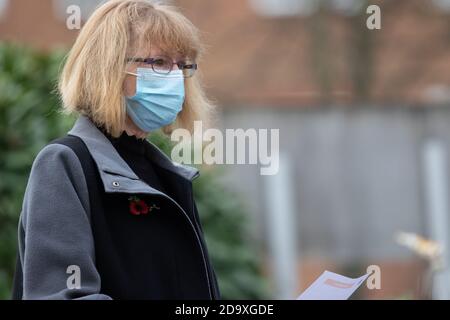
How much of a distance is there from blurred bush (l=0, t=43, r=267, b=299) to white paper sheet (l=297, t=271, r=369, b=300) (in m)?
2.75

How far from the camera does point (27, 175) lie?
20.7ft

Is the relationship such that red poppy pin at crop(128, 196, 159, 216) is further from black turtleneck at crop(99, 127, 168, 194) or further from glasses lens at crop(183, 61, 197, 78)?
glasses lens at crop(183, 61, 197, 78)

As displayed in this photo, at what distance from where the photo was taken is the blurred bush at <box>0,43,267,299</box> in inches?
246

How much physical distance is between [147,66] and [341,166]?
732cm

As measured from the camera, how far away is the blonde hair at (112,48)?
272 cm

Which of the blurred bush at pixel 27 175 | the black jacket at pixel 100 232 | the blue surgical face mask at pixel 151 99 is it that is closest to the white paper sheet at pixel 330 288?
the black jacket at pixel 100 232

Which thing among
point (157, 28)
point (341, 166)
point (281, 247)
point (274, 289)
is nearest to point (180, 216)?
Result: point (157, 28)

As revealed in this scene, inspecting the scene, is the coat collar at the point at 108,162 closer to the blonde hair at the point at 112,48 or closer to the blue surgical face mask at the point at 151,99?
the blonde hair at the point at 112,48

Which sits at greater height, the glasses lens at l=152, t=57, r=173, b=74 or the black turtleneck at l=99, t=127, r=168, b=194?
the glasses lens at l=152, t=57, r=173, b=74

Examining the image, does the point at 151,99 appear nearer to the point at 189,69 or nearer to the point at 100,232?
the point at 189,69

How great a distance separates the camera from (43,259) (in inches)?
97.5

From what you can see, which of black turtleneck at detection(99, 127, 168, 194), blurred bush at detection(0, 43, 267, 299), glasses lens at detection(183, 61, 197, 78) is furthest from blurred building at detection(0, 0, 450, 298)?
blurred bush at detection(0, 43, 267, 299)

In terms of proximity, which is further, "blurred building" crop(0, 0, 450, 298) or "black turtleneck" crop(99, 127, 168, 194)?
"blurred building" crop(0, 0, 450, 298)

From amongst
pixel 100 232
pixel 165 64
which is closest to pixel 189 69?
pixel 165 64
